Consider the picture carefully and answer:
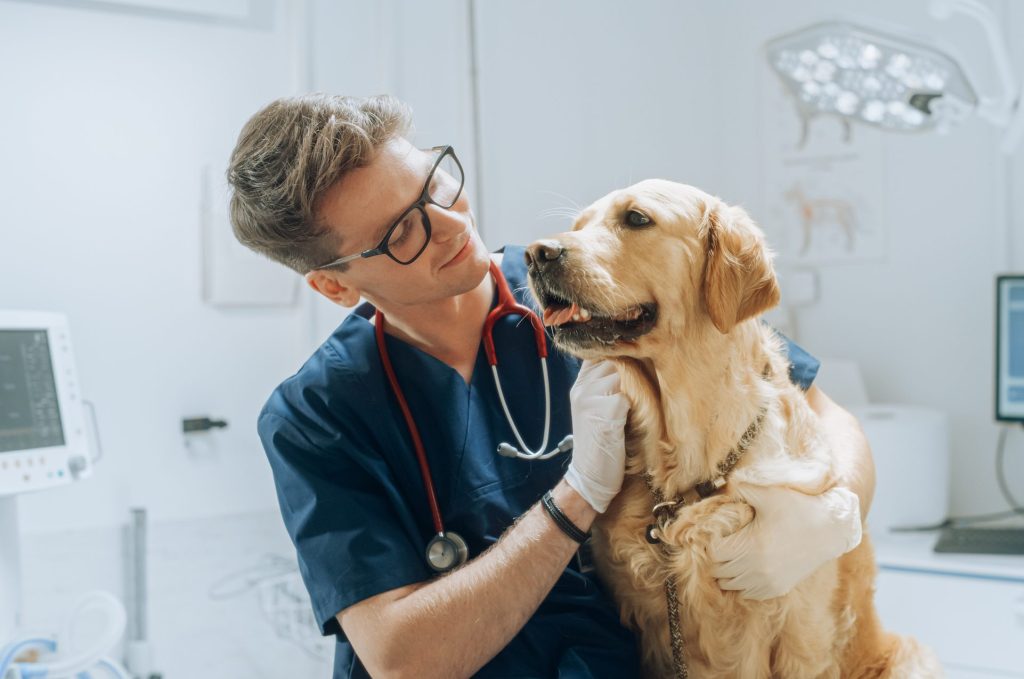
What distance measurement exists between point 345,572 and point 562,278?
47 centimetres

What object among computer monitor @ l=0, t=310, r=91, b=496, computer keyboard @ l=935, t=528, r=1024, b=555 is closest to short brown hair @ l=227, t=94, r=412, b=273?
computer monitor @ l=0, t=310, r=91, b=496

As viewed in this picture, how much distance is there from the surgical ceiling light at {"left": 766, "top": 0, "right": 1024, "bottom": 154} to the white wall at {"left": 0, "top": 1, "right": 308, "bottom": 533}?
1.23 m

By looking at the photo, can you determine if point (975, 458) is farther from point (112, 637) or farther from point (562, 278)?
point (112, 637)

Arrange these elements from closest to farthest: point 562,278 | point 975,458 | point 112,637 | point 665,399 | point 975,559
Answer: point 562,278, point 665,399, point 112,637, point 975,559, point 975,458

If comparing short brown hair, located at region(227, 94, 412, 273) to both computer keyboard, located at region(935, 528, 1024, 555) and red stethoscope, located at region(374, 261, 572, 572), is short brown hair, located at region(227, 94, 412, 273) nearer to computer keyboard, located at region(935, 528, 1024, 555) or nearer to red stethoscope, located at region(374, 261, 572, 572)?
red stethoscope, located at region(374, 261, 572, 572)

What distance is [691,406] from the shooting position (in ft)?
3.89

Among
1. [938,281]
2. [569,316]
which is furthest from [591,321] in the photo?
[938,281]

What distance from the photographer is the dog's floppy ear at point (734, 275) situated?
44.3 inches

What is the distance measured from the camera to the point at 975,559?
6.51ft

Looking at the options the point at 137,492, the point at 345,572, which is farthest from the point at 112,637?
the point at 345,572

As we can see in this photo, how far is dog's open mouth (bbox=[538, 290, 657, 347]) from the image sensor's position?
1.10 metres

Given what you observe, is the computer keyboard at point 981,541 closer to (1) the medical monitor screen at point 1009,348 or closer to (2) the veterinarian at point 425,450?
(1) the medical monitor screen at point 1009,348

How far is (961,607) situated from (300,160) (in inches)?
66.7

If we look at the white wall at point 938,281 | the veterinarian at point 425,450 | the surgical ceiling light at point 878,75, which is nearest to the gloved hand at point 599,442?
the veterinarian at point 425,450
